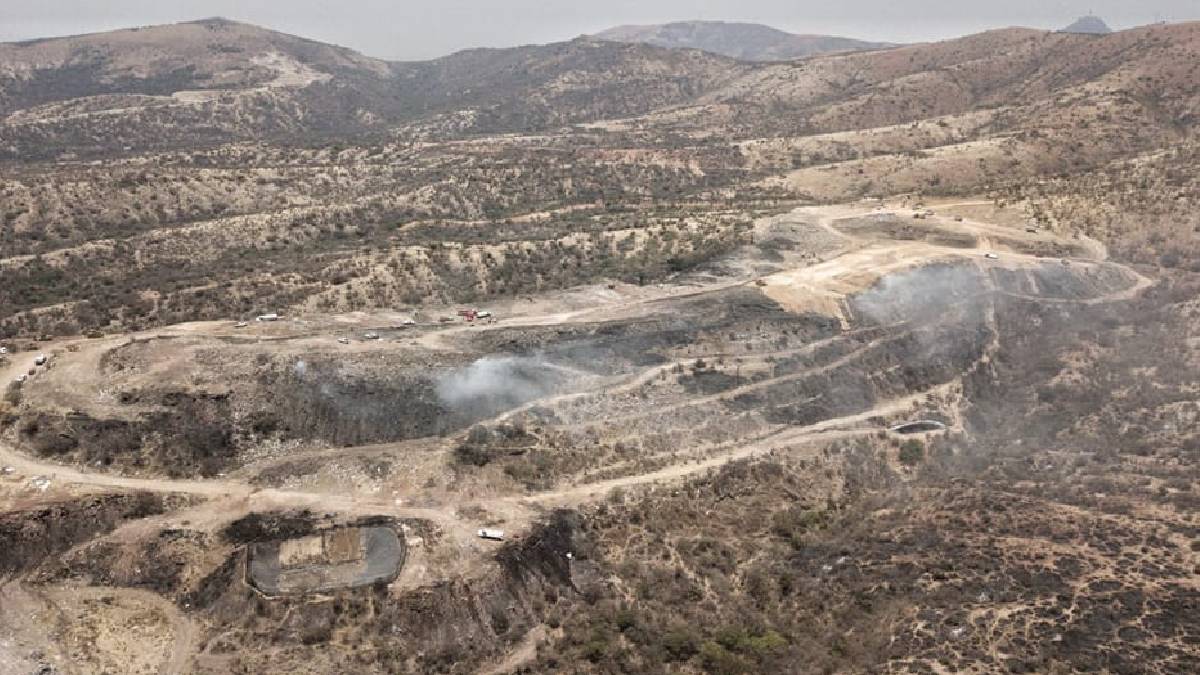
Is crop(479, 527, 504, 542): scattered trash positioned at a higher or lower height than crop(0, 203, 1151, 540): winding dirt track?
lower

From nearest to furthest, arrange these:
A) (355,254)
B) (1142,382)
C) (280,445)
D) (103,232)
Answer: (280,445)
(1142,382)
(355,254)
(103,232)

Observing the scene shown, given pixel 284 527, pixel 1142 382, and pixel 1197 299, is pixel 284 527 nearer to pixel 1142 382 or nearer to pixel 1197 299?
pixel 1142 382

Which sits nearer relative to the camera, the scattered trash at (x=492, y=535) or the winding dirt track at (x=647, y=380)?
the scattered trash at (x=492, y=535)

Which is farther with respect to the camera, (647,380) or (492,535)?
(647,380)

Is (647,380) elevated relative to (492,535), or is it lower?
elevated

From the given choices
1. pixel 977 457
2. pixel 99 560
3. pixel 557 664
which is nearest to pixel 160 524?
pixel 99 560

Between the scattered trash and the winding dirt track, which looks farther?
the winding dirt track

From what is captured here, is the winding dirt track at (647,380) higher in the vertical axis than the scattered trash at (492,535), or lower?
higher

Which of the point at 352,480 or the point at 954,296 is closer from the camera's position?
the point at 352,480
